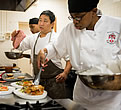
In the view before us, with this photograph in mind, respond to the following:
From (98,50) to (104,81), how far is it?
1.30ft

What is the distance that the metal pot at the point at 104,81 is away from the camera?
3.72 feet

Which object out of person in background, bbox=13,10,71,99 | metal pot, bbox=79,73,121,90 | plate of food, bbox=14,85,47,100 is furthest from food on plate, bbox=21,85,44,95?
person in background, bbox=13,10,71,99

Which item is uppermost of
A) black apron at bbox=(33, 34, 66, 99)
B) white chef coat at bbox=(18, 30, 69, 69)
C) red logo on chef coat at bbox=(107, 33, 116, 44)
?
red logo on chef coat at bbox=(107, 33, 116, 44)

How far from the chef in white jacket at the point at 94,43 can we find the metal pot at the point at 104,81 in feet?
0.91

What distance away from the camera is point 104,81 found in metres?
1.14

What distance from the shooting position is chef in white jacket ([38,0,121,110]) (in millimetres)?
1412

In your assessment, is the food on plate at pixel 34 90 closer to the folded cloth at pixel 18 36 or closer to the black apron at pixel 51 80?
the black apron at pixel 51 80

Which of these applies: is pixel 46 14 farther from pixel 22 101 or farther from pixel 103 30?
pixel 22 101

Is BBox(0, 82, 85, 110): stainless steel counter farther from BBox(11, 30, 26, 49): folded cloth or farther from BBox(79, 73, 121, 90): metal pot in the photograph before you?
BBox(11, 30, 26, 49): folded cloth

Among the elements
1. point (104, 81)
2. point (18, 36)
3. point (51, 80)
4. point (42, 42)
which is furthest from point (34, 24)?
point (104, 81)

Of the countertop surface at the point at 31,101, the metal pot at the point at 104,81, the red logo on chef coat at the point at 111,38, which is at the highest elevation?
the red logo on chef coat at the point at 111,38

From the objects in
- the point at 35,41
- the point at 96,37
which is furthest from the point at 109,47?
the point at 35,41

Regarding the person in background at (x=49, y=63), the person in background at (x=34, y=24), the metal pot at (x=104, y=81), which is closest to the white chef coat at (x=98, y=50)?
the metal pot at (x=104, y=81)

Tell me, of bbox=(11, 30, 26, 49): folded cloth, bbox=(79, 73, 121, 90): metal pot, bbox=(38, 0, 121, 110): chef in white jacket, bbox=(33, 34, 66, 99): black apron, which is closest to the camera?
bbox=(79, 73, 121, 90): metal pot
